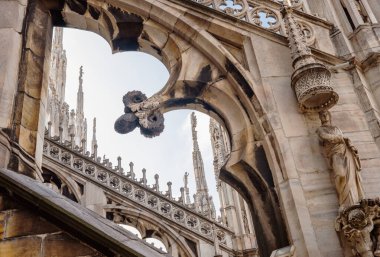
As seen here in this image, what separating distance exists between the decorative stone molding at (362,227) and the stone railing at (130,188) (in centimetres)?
1116

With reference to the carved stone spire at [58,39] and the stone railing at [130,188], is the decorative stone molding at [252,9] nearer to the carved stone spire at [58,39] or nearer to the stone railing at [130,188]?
the stone railing at [130,188]

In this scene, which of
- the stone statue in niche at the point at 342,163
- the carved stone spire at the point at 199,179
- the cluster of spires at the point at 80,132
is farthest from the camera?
the carved stone spire at the point at 199,179

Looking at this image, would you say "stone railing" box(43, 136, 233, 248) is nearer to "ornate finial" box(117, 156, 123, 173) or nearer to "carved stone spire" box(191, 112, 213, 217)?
"ornate finial" box(117, 156, 123, 173)

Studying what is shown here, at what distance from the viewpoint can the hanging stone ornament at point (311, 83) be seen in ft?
12.7

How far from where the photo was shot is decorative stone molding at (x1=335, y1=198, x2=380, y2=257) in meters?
3.20

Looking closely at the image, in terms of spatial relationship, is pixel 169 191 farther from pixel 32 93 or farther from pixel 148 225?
pixel 32 93

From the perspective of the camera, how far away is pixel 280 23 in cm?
475

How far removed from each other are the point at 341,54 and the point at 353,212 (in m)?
1.88

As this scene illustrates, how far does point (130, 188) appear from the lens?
14.6 metres

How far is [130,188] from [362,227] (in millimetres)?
11759

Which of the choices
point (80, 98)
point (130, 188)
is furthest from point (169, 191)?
point (80, 98)

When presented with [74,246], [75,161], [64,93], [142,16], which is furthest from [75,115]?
[74,246]

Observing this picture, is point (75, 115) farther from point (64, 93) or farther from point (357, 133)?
point (357, 133)

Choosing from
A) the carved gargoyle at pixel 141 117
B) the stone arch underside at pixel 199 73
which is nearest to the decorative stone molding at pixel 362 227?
the stone arch underside at pixel 199 73
